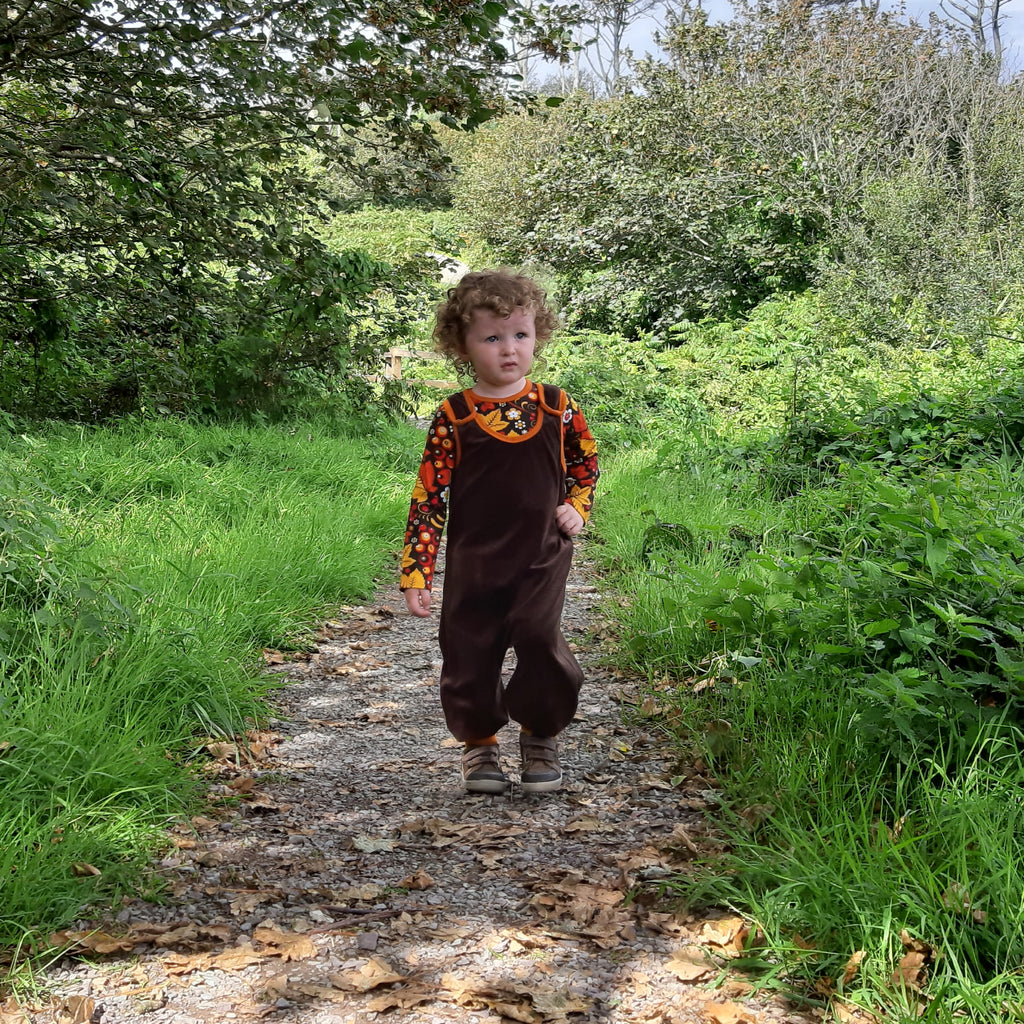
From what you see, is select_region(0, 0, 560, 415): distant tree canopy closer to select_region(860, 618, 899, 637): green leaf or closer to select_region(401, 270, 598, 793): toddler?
select_region(401, 270, 598, 793): toddler

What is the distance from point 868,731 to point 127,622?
8.41ft

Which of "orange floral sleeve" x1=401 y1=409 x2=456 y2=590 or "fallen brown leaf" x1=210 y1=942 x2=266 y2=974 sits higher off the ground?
"orange floral sleeve" x1=401 y1=409 x2=456 y2=590

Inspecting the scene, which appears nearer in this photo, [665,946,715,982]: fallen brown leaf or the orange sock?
[665,946,715,982]: fallen brown leaf

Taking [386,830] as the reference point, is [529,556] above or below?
above

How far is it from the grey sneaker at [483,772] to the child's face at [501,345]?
48.0 inches

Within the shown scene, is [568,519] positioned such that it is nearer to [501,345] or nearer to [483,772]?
[501,345]

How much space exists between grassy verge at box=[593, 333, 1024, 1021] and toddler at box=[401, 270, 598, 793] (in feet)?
2.40

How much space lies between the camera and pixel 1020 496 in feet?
14.1

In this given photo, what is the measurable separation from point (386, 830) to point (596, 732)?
110 cm

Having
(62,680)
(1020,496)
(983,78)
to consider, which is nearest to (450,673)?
(62,680)

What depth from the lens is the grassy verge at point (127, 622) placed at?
2.53 metres

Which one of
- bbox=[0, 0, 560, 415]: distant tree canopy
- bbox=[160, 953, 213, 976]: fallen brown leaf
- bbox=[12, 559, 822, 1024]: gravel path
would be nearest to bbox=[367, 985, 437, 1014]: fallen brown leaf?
bbox=[12, 559, 822, 1024]: gravel path

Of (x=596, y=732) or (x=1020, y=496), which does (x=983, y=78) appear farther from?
(x=596, y=732)

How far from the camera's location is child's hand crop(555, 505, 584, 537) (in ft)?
10.2
